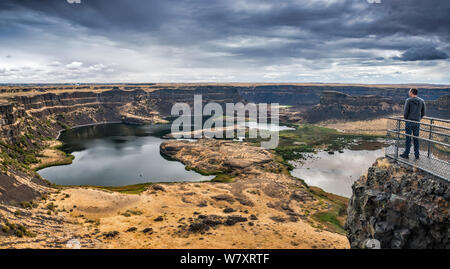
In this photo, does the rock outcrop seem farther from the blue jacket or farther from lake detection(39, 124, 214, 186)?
lake detection(39, 124, 214, 186)

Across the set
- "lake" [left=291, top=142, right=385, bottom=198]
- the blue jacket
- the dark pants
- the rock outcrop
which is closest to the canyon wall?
"lake" [left=291, top=142, right=385, bottom=198]

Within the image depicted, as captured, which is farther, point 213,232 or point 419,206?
point 213,232

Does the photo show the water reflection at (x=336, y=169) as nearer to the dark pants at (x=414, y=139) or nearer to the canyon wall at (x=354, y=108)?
the dark pants at (x=414, y=139)

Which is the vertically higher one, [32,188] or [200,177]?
[32,188]

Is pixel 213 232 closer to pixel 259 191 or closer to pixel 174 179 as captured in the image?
pixel 259 191

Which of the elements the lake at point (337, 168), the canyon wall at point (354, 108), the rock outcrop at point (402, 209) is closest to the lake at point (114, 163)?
the lake at point (337, 168)

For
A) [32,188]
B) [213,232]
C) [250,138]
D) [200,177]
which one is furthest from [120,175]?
[250,138]

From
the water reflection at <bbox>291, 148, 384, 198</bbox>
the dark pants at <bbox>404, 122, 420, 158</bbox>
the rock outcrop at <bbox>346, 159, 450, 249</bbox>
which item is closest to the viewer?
the rock outcrop at <bbox>346, 159, 450, 249</bbox>
